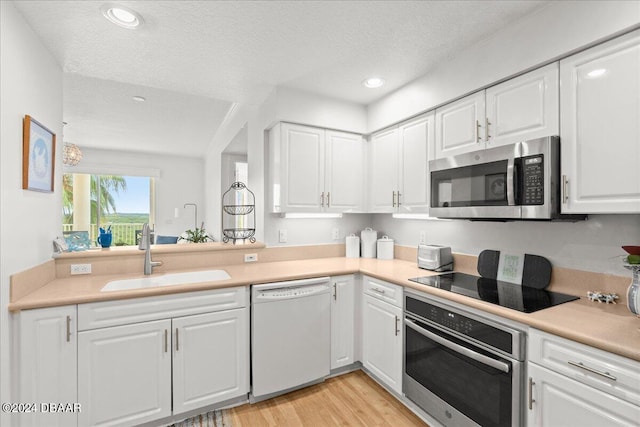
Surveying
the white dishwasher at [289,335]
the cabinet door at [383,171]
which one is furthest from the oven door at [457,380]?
the cabinet door at [383,171]

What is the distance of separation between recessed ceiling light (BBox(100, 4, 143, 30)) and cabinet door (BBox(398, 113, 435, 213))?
194 centimetres

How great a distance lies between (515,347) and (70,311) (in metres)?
2.22

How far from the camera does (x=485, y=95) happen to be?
1908 mm

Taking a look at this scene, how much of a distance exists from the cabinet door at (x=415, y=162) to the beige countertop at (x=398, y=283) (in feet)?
1.78

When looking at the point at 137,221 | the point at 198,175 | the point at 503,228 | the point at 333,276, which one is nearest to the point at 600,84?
the point at 503,228

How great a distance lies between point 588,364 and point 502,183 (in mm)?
946

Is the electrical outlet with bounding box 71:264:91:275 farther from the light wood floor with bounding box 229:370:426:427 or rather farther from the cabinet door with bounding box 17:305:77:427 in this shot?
the light wood floor with bounding box 229:370:426:427

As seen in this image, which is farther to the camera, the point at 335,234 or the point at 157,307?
the point at 335,234

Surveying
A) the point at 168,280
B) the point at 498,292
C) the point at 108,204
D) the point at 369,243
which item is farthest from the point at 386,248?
the point at 108,204

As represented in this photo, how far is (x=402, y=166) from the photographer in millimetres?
2568

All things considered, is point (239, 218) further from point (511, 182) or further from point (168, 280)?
point (511, 182)

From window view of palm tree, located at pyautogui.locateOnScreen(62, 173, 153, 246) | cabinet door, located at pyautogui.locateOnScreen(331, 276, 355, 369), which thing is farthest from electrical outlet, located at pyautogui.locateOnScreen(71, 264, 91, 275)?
window view of palm tree, located at pyautogui.locateOnScreen(62, 173, 153, 246)

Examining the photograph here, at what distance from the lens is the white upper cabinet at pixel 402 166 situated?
236 cm

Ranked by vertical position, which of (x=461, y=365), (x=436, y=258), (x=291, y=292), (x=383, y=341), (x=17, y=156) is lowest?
(x=383, y=341)
